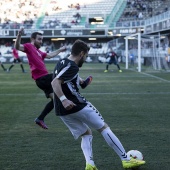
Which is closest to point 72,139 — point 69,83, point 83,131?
point 83,131

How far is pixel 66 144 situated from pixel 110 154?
1.03 m

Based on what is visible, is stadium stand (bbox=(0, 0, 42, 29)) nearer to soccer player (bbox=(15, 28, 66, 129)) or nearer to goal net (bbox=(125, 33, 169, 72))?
goal net (bbox=(125, 33, 169, 72))

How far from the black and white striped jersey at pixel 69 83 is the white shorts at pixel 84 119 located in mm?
74

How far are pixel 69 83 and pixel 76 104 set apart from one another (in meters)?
0.28

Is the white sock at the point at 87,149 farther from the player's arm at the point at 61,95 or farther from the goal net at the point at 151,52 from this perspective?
the goal net at the point at 151,52


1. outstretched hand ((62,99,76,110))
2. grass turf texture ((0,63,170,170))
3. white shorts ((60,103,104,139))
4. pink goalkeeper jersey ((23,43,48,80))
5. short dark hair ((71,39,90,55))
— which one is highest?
short dark hair ((71,39,90,55))

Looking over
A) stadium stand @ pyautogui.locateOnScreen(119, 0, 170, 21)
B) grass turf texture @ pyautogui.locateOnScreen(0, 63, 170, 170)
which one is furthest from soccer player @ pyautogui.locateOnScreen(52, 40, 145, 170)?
stadium stand @ pyautogui.locateOnScreen(119, 0, 170, 21)

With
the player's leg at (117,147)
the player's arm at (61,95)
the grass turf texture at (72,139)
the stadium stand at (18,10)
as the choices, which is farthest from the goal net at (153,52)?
the stadium stand at (18,10)

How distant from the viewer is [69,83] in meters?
5.43

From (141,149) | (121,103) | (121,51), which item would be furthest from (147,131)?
(121,51)

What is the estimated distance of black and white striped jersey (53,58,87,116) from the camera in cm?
530

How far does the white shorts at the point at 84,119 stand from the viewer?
18.0 ft

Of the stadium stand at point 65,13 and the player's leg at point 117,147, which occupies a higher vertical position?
the stadium stand at point 65,13

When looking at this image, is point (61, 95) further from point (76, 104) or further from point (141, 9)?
point (141, 9)
